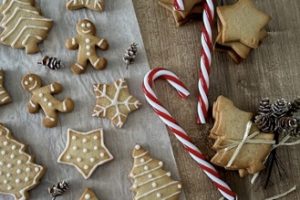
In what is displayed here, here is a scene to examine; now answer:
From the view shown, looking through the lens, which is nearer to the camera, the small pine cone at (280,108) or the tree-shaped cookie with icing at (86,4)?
the small pine cone at (280,108)

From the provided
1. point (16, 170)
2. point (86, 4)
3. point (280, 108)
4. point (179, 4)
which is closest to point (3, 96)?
point (16, 170)

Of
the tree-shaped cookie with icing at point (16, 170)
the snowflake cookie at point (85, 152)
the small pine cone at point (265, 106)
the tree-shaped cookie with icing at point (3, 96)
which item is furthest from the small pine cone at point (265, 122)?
→ the tree-shaped cookie with icing at point (3, 96)

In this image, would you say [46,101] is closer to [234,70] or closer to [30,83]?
[30,83]

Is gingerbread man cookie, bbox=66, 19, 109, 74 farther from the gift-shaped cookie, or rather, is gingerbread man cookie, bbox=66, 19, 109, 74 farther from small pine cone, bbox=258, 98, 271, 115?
small pine cone, bbox=258, 98, 271, 115

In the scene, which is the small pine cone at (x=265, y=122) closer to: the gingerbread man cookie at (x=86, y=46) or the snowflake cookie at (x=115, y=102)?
the snowflake cookie at (x=115, y=102)

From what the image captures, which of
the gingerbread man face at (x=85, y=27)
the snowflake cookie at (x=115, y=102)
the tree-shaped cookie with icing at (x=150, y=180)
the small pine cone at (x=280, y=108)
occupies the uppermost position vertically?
the gingerbread man face at (x=85, y=27)

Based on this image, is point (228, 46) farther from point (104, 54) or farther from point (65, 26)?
point (65, 26)
